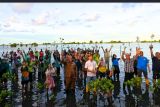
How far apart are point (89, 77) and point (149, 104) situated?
3.09m

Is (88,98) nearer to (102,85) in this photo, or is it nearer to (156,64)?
(102,85)

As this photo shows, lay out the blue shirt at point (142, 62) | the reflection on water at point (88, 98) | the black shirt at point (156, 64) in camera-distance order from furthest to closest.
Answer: the black shirt at point (156, 64)
the blue shirt at point (142, 62)
the reflection on water at point (88, 98)

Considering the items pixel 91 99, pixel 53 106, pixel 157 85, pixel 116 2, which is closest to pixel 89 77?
pixel 91 99

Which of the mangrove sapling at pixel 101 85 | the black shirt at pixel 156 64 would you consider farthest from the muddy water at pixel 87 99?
the black shirt at pixel 156 64

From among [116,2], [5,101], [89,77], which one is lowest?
[5,101]

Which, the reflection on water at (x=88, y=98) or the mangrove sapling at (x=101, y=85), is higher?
the mangrove sapling at (x=101, y=85)

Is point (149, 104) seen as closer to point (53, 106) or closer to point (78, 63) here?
point (53, 106)

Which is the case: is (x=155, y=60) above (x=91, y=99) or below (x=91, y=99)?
above

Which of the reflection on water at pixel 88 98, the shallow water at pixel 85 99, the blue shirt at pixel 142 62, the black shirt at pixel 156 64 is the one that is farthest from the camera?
the black shirt at pixel 156 64

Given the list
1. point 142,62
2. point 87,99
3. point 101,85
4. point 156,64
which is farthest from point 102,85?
point 156,64

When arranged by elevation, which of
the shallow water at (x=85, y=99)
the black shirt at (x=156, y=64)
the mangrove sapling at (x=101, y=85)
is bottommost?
the shallow water at (x=85, y=99)

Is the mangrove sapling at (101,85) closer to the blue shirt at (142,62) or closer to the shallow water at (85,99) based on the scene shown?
the shallow water at (85,99)

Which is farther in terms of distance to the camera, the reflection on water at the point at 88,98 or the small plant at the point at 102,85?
the reflection on water at the point at 88,98

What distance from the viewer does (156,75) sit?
18.7 metres
